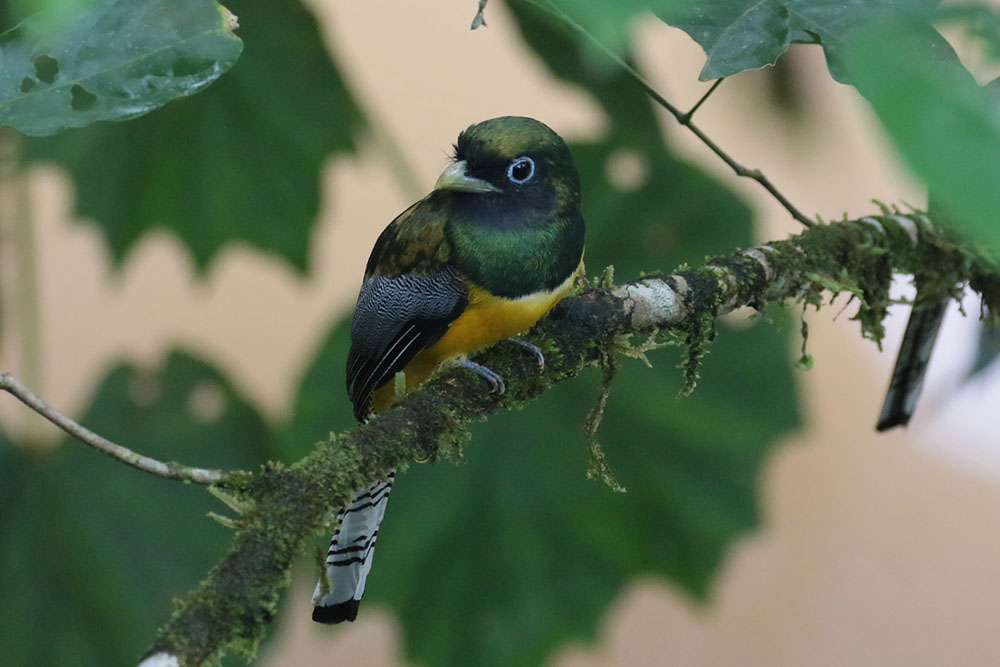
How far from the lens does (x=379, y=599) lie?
232cm

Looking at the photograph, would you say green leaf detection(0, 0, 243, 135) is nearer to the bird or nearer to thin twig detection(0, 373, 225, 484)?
thin twig detection(0, 373, 225, 484)

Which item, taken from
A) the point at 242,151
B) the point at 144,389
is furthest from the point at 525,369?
the point at 144,389

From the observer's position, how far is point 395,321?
1.32 meters

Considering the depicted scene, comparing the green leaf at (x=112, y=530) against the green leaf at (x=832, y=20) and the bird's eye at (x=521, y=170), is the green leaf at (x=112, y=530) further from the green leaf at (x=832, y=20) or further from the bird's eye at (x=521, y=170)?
the green leaf at (x=832, y=20)

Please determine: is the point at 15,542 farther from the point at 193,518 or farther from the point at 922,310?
the point at 922,310

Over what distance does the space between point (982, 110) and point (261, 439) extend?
211 cm

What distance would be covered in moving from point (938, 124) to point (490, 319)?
0.97 meters

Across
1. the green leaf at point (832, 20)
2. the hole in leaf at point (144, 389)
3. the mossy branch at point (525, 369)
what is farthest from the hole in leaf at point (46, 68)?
the hole in leaf at point (144, 389)

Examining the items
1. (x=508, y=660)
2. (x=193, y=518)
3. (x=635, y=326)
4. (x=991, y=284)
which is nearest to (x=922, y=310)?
(x=991, y=284)

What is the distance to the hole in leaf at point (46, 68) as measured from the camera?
38.4 inches

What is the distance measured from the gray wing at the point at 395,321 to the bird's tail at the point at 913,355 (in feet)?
2.24

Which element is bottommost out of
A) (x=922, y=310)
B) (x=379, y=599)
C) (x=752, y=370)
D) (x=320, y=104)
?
(x=379, y=599)

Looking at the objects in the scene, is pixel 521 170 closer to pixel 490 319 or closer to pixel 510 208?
pixel 510 208

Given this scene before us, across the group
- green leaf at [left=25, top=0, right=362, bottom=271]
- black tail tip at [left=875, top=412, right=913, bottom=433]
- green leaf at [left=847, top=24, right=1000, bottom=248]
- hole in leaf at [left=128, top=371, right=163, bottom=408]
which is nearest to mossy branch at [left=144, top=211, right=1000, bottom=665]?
black tail tip at [left=875, top=412, right=913, bottom=433]
